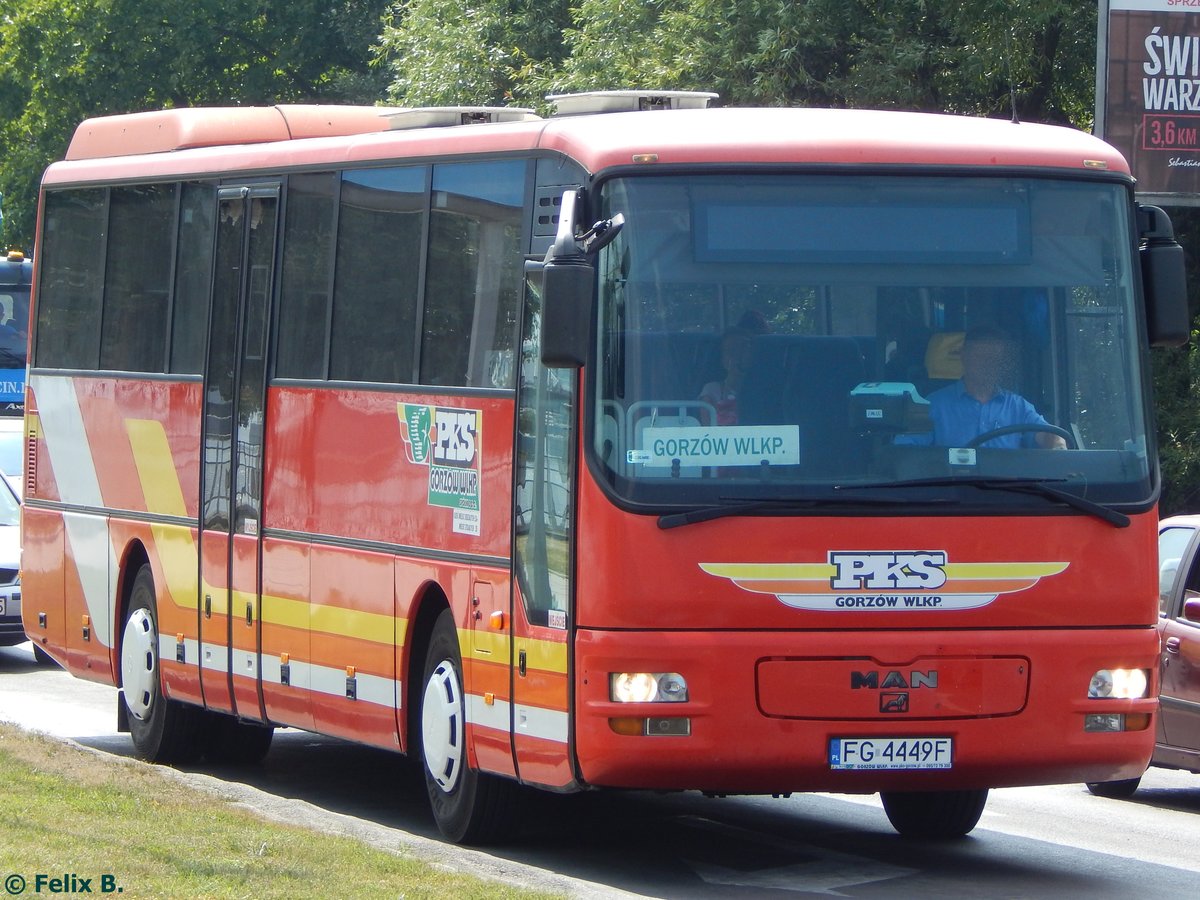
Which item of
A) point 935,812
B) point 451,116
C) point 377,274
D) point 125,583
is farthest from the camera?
point 125,583

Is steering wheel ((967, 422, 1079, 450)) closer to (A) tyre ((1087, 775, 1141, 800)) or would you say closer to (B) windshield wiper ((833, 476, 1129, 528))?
(B) windshield wiper ((833, 476, 1129, 528))

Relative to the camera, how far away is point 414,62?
36.6 m

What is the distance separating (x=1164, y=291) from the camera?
966 cm

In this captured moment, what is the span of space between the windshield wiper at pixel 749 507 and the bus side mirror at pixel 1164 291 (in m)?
1.60

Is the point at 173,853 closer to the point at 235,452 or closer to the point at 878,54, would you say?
the point at 235,452

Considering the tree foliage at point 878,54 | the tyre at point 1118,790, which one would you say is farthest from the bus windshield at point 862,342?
the tree foliage at point 878,54

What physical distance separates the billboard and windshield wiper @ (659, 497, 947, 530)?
12.2 meters

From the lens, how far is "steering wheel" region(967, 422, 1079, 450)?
9.23m

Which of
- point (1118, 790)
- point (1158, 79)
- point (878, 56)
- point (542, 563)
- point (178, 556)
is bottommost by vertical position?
point (1118, 790)

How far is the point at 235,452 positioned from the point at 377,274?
1932mm

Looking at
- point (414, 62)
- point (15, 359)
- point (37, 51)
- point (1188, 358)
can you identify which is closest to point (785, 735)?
point (1188, 358)

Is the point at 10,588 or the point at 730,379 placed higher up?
the point at 730,379

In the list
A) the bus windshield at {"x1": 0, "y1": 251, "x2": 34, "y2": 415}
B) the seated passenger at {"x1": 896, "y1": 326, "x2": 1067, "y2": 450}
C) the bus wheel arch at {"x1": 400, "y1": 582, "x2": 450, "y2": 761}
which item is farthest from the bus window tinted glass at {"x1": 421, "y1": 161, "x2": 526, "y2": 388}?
the bus windshield at {"x1": 0, "y1": 251, "x2": 34, "y2": 415}

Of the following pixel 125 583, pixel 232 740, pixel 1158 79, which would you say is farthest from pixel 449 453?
pixel 1158 79
